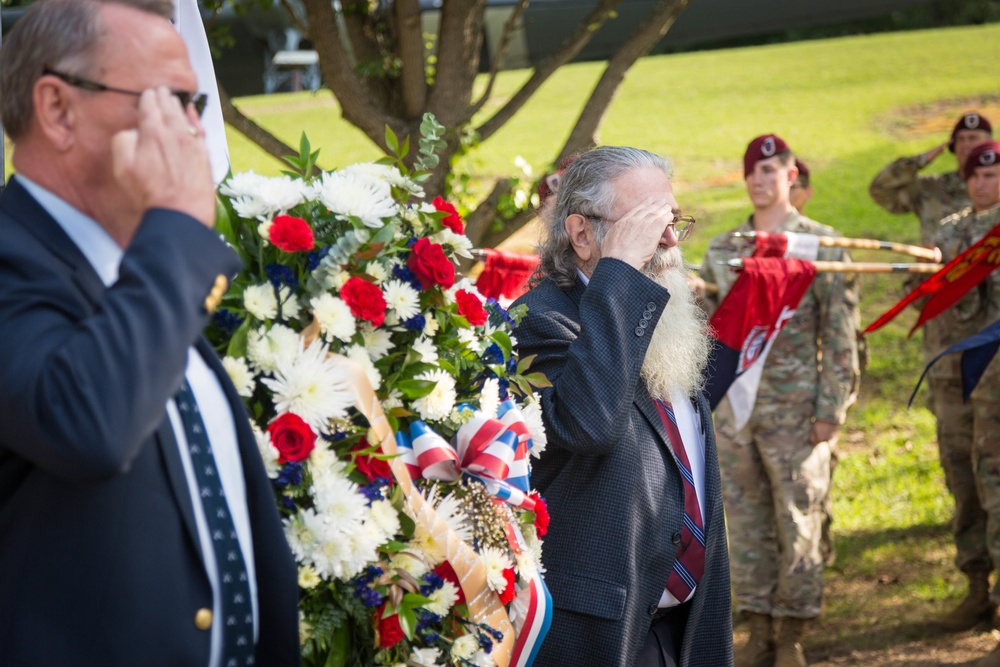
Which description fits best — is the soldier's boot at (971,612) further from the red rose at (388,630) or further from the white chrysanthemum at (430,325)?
the red rose at (388,630)

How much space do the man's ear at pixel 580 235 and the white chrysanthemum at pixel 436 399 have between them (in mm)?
959

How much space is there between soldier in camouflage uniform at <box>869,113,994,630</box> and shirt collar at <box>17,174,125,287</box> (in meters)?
5.86

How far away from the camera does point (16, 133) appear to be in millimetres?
1665

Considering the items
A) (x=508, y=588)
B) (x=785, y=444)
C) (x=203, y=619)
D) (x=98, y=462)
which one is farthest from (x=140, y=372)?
(x=785, y=444)

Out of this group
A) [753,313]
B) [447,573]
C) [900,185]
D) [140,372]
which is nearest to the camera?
[140,372]

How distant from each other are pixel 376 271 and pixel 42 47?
0.71 metres

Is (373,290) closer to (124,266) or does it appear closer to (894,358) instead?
(124,266)

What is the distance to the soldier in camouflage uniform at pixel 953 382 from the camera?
6.43 metres

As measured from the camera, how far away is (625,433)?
2.79 m

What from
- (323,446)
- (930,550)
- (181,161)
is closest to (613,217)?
(323,446)

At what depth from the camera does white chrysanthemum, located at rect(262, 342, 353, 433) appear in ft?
6.16

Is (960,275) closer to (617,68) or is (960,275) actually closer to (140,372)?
(617,68)

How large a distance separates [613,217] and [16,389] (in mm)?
1804

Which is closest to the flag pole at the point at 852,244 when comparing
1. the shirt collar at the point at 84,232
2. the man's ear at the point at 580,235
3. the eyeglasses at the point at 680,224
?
the eyeglasses at the point at 680,224
